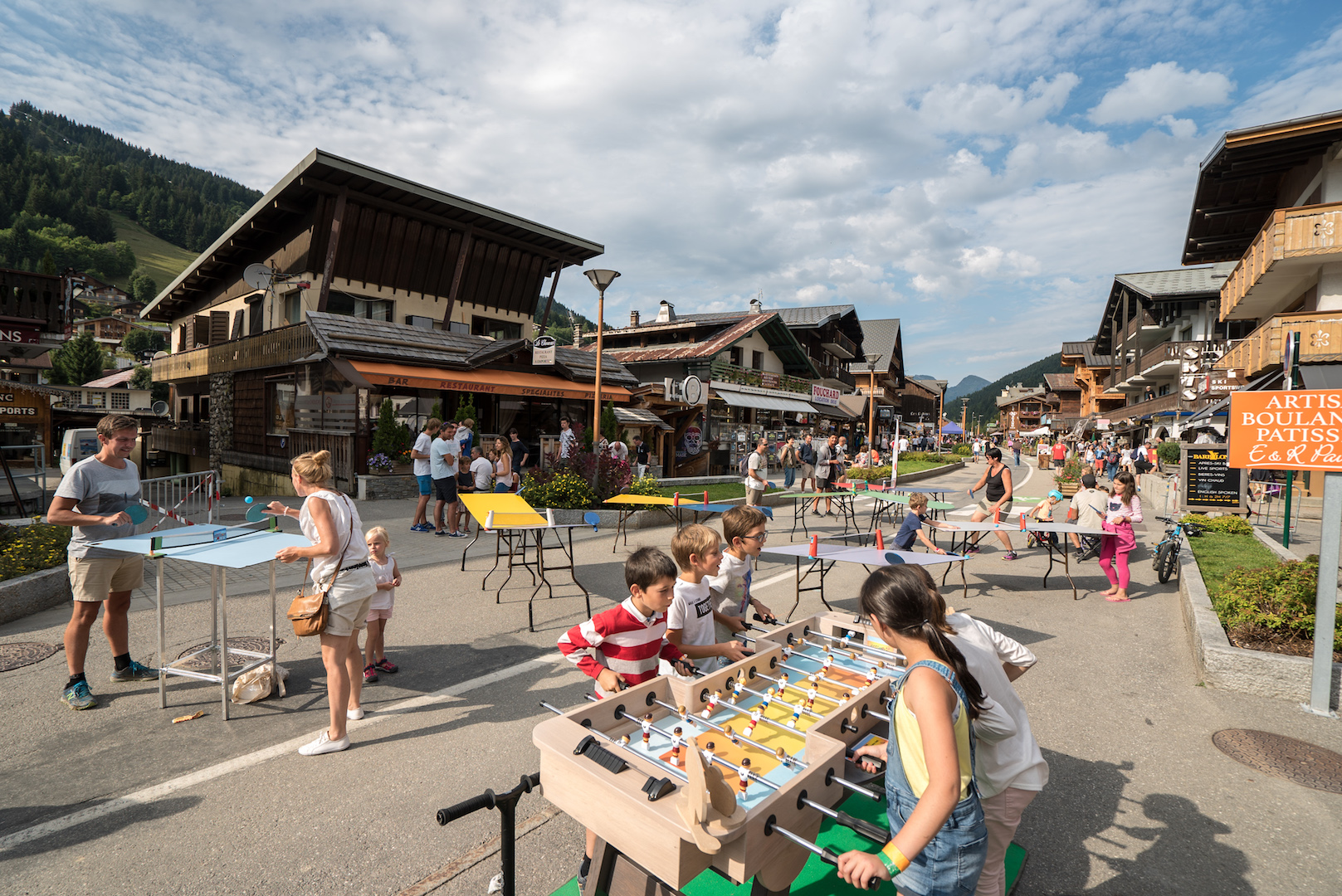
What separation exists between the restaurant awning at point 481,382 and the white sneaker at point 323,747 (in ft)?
40.3

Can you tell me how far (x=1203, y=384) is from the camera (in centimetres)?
2208

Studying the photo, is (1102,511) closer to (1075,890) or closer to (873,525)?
(873,525)

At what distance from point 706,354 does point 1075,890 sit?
24812 millimetres

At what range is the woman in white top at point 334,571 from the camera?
3.65 meters

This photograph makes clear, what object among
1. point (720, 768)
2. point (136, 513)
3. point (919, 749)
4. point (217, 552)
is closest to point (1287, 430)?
point (919, 749)

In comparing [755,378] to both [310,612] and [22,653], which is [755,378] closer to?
[22,653]

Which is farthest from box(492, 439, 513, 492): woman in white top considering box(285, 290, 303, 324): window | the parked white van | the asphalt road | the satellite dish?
the satellite dish

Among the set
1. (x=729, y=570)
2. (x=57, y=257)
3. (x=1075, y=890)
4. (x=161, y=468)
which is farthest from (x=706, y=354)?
(x=57, y=257)

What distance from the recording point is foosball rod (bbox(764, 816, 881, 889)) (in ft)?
5.30

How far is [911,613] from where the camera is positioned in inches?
74.0

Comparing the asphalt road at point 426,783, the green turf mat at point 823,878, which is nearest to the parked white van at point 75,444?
the asphalt road at point 426,783

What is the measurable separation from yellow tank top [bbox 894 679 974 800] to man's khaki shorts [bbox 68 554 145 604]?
5.14 m

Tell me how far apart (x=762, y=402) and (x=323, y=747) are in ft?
86.5

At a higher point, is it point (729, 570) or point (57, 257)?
point (57, 257)
